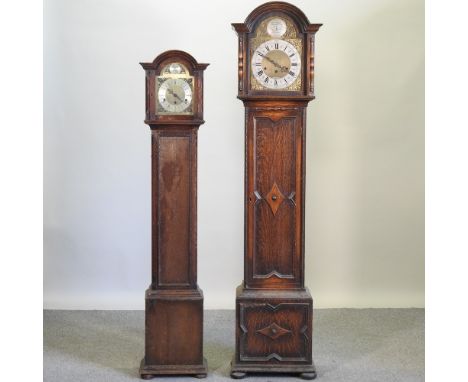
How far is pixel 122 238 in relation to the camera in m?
5.54

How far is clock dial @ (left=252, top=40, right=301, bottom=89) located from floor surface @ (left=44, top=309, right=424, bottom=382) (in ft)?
5.54

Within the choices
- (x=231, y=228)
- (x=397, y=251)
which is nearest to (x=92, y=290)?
(x=231, y=228)

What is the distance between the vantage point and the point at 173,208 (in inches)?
162

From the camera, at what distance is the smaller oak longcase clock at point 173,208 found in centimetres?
408

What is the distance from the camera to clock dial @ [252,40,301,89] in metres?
4.04

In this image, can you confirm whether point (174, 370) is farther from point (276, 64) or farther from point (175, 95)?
point (276, 64)

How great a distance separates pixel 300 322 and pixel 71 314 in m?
2.07

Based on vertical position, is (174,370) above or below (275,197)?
below

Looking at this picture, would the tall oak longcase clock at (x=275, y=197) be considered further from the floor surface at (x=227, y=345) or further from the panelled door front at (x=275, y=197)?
the floor surface at (x=227, y=345)

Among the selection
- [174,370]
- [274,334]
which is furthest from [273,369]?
[174,370]

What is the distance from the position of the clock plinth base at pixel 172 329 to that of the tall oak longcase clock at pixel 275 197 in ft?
0.78

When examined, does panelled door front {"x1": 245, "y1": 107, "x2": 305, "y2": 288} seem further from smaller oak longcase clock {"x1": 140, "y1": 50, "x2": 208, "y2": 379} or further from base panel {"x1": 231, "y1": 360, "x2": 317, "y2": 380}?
base panel {"x1": 231, "y1": 360, "x2": 317, "y2": 380}

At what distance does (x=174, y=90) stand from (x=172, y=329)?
4.46ft

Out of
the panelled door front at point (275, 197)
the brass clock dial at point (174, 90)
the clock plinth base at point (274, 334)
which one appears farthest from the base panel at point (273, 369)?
the brass clock dial at point (174, 90)
